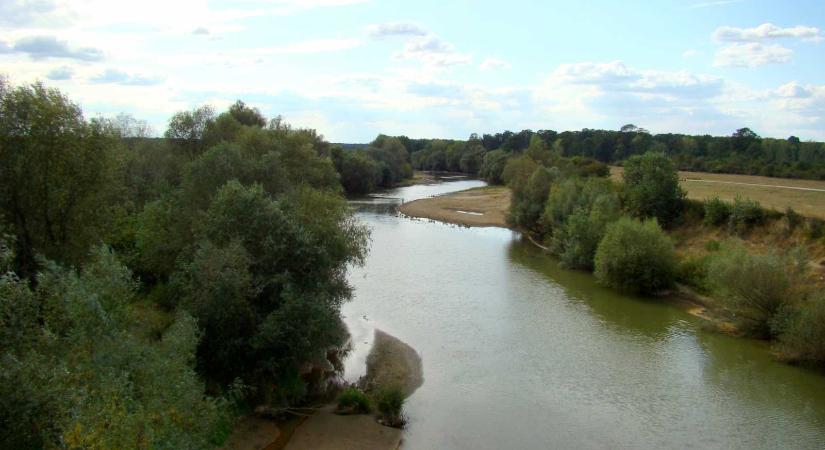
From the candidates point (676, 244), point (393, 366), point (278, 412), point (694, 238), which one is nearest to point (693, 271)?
point (676, 244)

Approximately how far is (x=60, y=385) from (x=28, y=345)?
58.5 inches

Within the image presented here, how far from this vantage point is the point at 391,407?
2012 cm

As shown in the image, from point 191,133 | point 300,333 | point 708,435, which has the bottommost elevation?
point 708,435

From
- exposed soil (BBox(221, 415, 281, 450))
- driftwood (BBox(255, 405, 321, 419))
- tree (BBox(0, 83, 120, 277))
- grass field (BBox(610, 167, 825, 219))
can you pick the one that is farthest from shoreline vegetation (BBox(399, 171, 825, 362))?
tree (BBox(0, 83, 120, 277))

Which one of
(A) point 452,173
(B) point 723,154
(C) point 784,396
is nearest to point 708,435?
(C) point 784,396

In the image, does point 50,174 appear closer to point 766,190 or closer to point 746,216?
point 746,216

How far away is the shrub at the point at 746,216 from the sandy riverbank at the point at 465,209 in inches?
988

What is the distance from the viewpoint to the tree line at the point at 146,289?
1060cm

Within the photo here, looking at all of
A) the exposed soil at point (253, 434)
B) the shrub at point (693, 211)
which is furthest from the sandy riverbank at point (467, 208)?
the exposed soil at point (253, 434)

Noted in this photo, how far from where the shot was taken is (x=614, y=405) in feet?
70.2

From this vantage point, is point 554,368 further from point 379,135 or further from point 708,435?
point 379,135

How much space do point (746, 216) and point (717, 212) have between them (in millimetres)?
2560

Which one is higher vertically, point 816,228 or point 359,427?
point 816,228

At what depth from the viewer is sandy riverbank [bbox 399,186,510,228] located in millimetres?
65938
